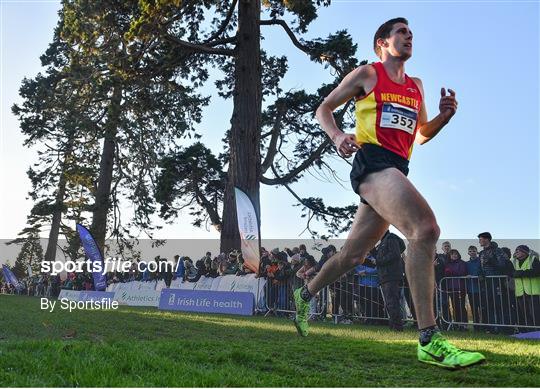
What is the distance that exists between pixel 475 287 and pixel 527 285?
3.79 feet

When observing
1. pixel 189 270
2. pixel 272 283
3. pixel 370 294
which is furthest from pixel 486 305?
pixel 189 270

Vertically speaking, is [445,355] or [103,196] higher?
[103,196]

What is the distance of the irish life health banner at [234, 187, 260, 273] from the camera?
→ 1608 cm

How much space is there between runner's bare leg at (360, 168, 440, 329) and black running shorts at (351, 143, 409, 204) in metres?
0.10

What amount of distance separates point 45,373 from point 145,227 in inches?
1181

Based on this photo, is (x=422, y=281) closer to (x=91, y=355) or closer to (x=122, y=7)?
(x=91, y=355)

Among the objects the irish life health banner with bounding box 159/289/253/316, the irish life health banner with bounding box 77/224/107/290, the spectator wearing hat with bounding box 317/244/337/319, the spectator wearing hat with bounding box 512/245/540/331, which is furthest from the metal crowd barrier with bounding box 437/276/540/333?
the irish life health banner with bounding box 77/224/107/290

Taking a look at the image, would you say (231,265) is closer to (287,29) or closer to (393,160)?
(287,29)

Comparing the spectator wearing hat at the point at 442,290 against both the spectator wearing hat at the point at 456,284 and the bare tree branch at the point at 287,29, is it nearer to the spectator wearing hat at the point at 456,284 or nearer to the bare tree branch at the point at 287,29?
the spectator wearing hat at the point at 456,284

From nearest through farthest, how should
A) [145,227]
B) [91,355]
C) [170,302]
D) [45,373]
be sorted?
[45,373], [91,355], [170,302], [145,227]

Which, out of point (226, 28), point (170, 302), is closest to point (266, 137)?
point (226, 28)

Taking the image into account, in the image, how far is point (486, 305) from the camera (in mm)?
11266

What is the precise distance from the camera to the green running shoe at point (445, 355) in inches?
145

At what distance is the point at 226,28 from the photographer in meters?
22.0
